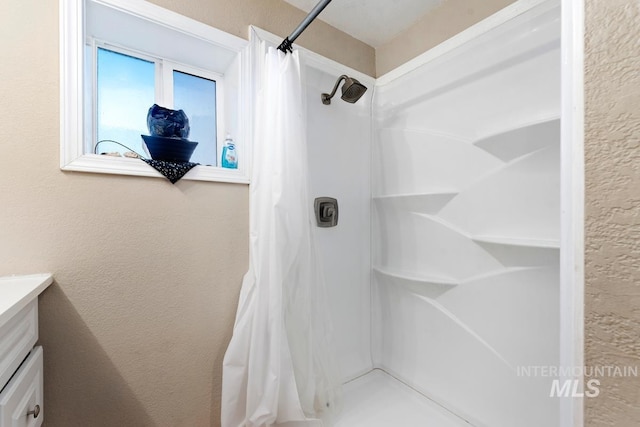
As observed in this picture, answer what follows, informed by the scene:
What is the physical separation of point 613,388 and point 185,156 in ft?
4.23

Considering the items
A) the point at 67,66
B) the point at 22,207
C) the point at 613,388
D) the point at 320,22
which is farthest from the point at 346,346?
the point at 320,22

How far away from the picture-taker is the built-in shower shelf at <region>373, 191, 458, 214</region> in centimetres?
134

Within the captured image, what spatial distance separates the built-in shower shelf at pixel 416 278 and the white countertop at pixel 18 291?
1465 millimetres

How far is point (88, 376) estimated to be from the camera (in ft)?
2.85

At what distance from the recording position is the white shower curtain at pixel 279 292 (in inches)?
39.6

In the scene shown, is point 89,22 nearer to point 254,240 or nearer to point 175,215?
point 175,215

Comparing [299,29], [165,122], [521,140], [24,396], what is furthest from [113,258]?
[521,140]

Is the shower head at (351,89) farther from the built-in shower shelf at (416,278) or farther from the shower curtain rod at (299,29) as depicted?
the built-in shower shelf at (416,278)

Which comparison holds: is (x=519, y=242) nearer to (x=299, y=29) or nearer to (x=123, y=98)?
(x=299, y=29)

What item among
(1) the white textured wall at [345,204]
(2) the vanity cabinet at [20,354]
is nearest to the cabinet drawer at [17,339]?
(2) the vanity cabinet at [20,354]

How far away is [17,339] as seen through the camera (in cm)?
63

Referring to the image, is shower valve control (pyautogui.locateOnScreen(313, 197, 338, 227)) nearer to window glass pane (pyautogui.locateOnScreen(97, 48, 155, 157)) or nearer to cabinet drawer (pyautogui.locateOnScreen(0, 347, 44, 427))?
window glass pane (pyautogui.locateOnScreen(97, 48, 155, 157))

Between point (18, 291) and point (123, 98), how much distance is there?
87 cm

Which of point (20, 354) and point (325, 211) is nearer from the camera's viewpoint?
point (20, 354)
